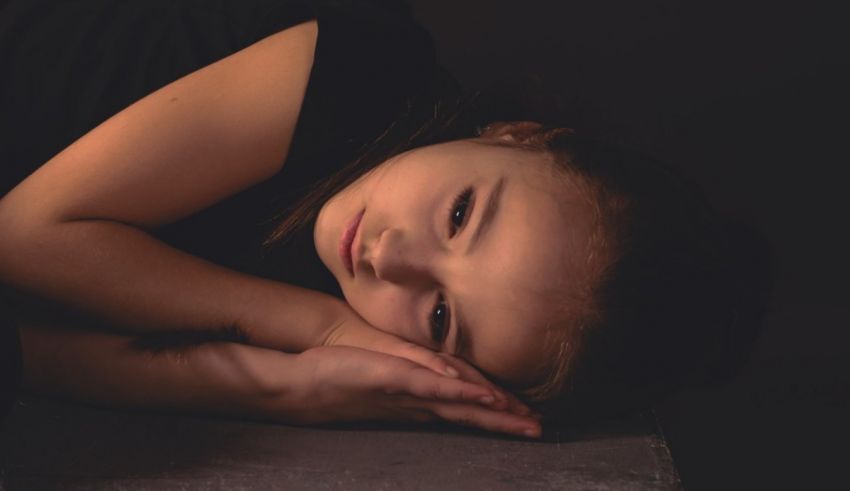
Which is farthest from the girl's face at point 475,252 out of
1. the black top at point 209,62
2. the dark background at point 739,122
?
the dark background at point 739,122

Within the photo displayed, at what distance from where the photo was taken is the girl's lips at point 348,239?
3.88 ft

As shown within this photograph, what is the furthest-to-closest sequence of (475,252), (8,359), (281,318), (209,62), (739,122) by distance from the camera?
(739,122), (209,62), (281,318), (475,252), (8,359)

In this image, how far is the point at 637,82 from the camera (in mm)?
1732

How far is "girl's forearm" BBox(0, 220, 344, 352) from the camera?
3.75 feet

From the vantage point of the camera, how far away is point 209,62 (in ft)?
4.33

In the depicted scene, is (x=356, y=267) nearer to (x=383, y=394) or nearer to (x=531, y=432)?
(x=383, y=394)

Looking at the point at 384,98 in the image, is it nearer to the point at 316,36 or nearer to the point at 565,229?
the point at 316,36

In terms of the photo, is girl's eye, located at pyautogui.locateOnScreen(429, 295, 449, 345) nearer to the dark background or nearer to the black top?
the black top

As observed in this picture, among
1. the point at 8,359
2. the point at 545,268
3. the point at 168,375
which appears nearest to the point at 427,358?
the point at 545,268

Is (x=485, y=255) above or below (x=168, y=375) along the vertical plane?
above

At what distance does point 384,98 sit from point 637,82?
59 centimetres

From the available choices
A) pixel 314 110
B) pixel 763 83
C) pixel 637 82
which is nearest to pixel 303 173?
pixel 314 110

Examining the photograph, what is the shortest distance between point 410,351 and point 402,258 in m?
0.10

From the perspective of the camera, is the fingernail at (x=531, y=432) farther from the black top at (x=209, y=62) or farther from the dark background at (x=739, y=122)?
the dark background at (x=739, y=122)
